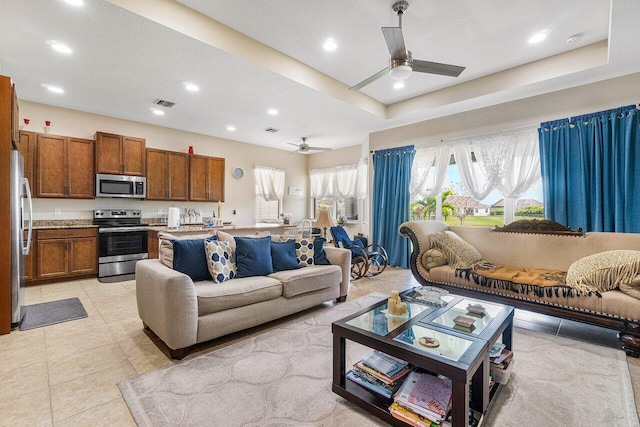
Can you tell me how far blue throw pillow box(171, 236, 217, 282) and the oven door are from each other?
3.07 metres

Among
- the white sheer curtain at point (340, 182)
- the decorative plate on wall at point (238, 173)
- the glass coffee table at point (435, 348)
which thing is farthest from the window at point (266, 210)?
the glass coffee table at point (435, 348)

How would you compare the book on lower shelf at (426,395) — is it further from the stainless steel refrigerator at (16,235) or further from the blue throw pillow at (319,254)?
the stainless steel refrigerator at (16,235)

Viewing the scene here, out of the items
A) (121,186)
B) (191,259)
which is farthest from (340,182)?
(191,259)

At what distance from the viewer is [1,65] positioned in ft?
11.2

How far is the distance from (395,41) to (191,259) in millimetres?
2729

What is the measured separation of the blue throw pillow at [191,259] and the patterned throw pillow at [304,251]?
1.08 m

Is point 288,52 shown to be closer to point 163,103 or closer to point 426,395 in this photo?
point 163,103

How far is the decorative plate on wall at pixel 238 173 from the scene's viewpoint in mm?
7000

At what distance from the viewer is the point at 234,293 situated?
2551 millimetres

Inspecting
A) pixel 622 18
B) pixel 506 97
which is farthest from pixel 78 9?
pixel 506 97

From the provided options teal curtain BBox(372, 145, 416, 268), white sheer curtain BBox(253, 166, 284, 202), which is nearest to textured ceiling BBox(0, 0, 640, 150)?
teal curtain BBox(372, 145, 416, 268)

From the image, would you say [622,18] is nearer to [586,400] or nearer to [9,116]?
[586,400]

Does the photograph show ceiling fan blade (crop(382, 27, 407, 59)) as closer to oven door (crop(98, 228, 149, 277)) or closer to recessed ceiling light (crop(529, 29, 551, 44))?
recessed ceiling light (crop(529, 29, 551, 44))

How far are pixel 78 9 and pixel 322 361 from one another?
359cm
